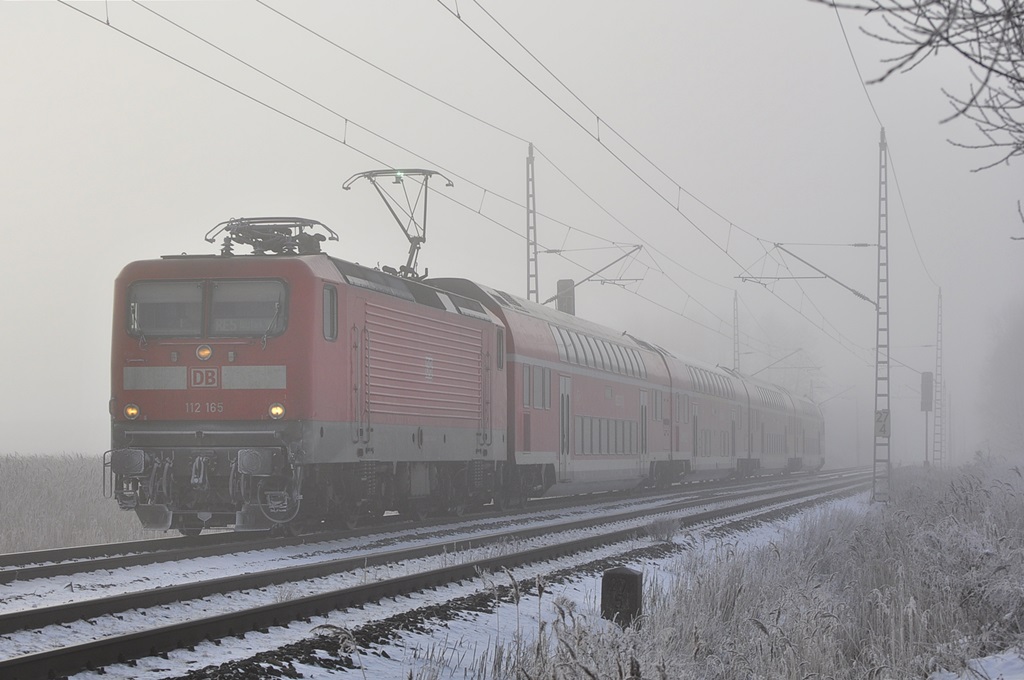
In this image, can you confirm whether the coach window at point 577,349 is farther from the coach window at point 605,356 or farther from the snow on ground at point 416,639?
the snow on ground at point 416,639

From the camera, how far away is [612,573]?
8.52 meters

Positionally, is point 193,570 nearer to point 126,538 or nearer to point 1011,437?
point 126,538

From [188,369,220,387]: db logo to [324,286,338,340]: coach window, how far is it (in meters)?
1.36

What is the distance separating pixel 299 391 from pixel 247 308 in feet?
4.25

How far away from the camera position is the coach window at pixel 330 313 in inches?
559

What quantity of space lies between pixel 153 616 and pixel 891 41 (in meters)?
6.13

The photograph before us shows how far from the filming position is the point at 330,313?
14.3 metres

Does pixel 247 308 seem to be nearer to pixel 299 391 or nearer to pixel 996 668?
pixel 299 391

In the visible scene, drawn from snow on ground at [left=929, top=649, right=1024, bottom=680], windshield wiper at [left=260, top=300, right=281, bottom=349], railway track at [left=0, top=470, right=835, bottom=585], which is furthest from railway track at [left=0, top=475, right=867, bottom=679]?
snow on ground at [left=929, top=649, right=1024, bottom=680]

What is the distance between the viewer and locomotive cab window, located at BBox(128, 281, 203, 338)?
1424 cm

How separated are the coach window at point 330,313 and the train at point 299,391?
0.02 metres

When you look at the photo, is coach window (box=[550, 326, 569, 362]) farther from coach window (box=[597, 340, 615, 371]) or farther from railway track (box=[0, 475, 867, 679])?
railway track (box=[0, 475, 867, 679])

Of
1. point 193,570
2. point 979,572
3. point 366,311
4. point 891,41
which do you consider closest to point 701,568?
point 979,572

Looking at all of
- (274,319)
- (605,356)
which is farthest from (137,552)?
(605,356)
